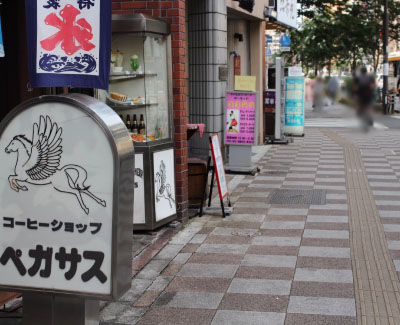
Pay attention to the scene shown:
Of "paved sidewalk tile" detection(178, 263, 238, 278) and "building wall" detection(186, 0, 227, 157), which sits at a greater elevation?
"building wall" detection(186, 0, 227, 157)

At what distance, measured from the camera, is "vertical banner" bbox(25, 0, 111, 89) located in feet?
12.8

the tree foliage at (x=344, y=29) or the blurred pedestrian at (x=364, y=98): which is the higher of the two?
the tree foliage at (x=344, y=29)

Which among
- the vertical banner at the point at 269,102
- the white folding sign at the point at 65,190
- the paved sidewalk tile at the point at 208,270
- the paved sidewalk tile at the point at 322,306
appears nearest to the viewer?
the white folding sign at the point at 65,190

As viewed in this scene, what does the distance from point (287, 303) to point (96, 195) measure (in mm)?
2251

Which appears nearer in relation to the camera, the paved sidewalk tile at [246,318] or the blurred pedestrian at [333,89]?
the blurred pedestrian at [333,89]

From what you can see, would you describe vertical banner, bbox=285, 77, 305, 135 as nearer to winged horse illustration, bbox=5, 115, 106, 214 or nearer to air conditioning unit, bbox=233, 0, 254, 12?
air conditioning unit, bbox=233, 0, 254, 12

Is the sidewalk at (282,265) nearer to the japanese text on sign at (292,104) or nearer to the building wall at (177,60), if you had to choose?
the building wall at (177,60)

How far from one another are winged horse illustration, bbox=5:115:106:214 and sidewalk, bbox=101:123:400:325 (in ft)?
4.94

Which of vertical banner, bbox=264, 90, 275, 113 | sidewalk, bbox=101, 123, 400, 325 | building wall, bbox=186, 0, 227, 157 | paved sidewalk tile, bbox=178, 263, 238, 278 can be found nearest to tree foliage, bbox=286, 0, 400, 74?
sidewalk, bbox=101, 123, 400, 325

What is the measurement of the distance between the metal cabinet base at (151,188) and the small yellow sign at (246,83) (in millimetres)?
4674

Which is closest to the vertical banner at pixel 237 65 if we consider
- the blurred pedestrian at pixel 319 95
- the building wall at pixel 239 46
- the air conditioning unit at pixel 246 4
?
the building wall at pixel 239 46

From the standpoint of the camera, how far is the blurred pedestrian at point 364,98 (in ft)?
1.55

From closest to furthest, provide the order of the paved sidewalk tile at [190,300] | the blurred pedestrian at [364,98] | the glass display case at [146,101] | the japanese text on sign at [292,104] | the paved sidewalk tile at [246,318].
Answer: the blurred pedestrian at [364,98] → the paved sidewalk tile at [246,318] → the paved sidewalk tile at [190,300] → the glass display case at [146,101] → the japanese text on sign at [292,104]

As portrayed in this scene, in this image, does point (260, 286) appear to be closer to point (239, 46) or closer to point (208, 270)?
point (208, 270)
